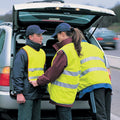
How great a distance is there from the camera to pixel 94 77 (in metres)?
3.68

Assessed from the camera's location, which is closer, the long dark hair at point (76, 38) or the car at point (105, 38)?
the long dark hair at point (76, 38)

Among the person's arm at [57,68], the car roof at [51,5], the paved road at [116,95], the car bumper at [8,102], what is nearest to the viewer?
the person's arm at [57,68]

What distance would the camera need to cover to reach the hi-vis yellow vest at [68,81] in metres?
3.52

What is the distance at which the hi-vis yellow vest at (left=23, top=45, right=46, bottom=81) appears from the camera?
146 inches

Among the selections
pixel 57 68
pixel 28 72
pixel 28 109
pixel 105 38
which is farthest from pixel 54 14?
pixel 105 38

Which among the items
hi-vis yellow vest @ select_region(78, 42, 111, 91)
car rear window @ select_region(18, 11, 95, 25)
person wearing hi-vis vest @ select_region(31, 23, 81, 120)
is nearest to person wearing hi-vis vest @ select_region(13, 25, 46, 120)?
person wearing hi-vis vest @ select_region(31, 23, 81, 120)

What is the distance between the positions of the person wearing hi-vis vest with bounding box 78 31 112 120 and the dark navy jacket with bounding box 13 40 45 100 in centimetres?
57

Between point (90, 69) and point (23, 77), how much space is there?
0.82 m

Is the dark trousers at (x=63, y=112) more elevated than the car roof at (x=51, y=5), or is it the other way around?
the car roof at (x=51, y=5)

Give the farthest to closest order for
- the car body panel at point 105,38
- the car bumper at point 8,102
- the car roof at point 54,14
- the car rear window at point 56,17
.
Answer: the car body panel at point 105,38, the car rear window at point 56,17, the car bumper at point 8,102, the car roof at point 54,14

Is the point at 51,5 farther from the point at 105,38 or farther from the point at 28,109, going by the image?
the point at 105,38

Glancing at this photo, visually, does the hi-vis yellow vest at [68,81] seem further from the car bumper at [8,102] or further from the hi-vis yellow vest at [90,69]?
the car bumper at [8,102]

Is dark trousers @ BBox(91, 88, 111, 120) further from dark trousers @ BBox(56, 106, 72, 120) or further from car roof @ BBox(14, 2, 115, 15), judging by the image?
car roof @ BBox(14, 2, 115, 15)

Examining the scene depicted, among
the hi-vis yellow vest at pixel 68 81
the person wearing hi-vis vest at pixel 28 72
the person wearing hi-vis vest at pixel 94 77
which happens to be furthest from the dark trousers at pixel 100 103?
the person wearing hi-vis vest at pixel 28 72
